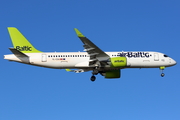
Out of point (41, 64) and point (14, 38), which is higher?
point (14, 38)

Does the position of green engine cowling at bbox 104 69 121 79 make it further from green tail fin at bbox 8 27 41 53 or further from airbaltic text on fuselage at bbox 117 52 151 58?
green tail fin at bbox 8 27 41 53

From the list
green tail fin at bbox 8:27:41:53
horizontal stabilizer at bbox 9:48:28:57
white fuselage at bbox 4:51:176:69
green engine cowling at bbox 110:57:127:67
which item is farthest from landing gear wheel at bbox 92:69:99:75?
horizontal stabilizer at bbox 9:48:28:57

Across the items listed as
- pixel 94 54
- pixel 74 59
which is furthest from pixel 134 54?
pixel 74 59

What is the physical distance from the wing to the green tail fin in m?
10.2

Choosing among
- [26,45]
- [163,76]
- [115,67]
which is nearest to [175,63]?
[163,76]

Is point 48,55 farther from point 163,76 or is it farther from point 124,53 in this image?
point 163,76

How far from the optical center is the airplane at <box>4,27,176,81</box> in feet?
206

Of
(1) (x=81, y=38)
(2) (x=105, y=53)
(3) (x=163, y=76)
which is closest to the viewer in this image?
(1) (x=81, y=38)

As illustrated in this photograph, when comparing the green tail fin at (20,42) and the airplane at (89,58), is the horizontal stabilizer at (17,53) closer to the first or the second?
the airplane at (89,58)

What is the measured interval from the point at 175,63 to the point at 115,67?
12.5m

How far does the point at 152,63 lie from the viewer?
2589 inches

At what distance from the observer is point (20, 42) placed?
6588 centimetres

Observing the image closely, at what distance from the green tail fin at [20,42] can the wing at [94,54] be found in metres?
10.2

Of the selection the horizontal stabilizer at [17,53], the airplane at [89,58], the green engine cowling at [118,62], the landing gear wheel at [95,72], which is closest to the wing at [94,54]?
the airplane at [89,58]
